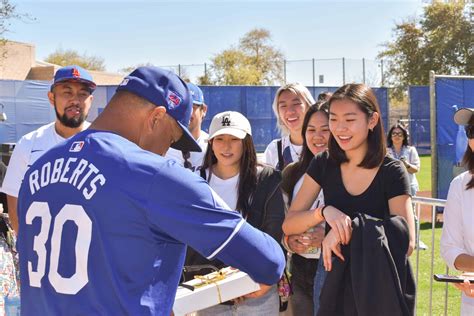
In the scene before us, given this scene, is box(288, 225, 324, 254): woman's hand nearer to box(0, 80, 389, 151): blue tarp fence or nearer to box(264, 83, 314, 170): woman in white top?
box(264, 83, 314, 170): woman in white top

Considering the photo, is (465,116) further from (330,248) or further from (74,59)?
(74,59)

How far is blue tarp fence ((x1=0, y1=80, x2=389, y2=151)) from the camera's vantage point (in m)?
20.1

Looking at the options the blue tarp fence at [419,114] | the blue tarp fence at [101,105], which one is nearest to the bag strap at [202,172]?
the blue tarp fence at [101,105]

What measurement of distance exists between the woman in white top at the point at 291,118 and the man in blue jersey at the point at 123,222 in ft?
8.27

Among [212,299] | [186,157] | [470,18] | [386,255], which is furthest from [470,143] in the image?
[470,18]

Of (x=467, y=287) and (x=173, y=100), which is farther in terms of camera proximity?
(x=467, y=287)

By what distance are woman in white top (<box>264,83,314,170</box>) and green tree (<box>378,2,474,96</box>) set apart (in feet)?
118

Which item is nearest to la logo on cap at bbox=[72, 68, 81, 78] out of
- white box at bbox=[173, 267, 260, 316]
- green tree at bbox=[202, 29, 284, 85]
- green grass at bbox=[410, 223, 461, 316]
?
white box at bbox=[173, 267, 260, 316]

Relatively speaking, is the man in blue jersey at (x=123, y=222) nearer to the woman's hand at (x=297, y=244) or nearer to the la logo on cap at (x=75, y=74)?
the woman's hand at (x=297, y=244)

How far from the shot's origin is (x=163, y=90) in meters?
2.05

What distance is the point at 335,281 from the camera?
9.64ft

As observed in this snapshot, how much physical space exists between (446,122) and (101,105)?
1537 cm

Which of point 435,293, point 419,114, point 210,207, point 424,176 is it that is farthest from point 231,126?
point 419,114

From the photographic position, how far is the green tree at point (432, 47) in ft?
127
